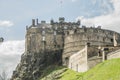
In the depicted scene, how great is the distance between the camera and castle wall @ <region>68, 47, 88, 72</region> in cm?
10156

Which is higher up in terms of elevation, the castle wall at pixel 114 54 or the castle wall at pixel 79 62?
the castle wall at pixel 114 54

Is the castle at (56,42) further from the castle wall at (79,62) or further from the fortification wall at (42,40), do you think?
the castle wall at (79,62)

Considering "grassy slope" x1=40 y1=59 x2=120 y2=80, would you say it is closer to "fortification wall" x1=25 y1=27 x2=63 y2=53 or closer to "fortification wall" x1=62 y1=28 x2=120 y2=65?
"fortification wall" x1=62 y1=28 x2=120 y2=65

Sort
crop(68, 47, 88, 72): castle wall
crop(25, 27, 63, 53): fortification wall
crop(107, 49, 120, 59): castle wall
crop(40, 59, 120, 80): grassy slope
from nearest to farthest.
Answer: crop(40, 59, 120, 80): grassy slope
crop(107, 49, 120, 59): castle wall
crop(68, 47, 88, 72): castle wall
crop(25, 27, 63, 53): fortification wall

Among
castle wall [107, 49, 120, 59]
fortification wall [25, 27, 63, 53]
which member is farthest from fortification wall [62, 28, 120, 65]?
castle wall [107, 49, 120, 59]

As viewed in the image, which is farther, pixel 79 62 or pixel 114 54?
pixel 79 62

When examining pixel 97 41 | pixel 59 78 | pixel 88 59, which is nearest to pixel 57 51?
pixel 97 41

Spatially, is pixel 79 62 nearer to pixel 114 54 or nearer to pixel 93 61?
pixel 93 61

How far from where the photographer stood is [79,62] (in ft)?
351

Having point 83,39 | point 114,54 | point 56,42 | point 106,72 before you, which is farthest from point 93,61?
point 56,42

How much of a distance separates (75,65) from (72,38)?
17.8m

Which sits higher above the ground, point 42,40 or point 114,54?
point 42,40

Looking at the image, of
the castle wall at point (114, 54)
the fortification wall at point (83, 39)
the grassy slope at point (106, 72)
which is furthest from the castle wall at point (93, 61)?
the fortification wall at point (83, 39)

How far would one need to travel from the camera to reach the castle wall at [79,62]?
102 metres
